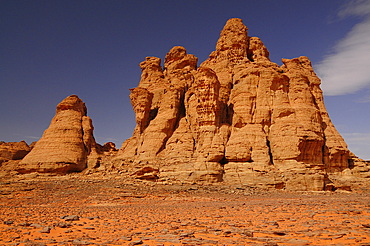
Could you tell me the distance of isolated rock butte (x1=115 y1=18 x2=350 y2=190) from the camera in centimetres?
3250

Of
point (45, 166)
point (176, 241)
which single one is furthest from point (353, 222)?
point (45, 166)

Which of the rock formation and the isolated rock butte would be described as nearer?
the isolated rock butte

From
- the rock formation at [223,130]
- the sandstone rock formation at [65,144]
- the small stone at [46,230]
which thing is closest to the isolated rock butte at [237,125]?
the rock formation at [223,130]

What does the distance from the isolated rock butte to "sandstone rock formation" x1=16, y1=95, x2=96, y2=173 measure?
6.27 meters

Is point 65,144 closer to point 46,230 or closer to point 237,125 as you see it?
point 237,125

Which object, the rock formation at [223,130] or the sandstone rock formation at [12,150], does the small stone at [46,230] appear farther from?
the sandstone rock formation at [12,150]

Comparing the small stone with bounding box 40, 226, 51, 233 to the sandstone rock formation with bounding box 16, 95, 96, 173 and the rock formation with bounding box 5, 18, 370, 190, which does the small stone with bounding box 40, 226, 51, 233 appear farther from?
the sandstone rock formation with bounding box 16, 95, 96, 173

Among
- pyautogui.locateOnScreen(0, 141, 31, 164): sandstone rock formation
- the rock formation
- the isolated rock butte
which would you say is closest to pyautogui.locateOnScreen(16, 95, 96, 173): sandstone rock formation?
the rock formation

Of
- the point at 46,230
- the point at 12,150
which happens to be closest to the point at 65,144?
the point at 12,150

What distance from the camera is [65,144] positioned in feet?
147

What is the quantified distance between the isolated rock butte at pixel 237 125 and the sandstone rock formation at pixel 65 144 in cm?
627

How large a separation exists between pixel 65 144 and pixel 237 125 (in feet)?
88.5

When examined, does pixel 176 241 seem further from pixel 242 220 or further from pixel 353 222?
pixel 353 222

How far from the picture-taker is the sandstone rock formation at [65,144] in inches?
1652
